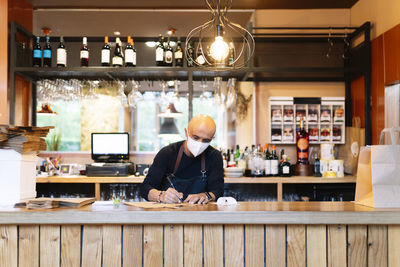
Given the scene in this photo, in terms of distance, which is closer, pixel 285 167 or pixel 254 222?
pixel 254 222

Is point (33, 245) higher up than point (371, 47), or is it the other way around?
point (371, 47)

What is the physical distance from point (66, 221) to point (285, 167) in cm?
282

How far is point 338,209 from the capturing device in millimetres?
2068

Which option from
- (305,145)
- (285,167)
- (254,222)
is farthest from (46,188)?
(254,222)

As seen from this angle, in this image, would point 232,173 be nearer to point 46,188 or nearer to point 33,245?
point 46,188

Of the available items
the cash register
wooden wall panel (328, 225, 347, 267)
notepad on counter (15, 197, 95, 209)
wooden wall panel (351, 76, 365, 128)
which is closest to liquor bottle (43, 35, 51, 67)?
the cash register

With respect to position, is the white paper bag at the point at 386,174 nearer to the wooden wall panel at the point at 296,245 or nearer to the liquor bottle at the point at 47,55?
the wooden wall panel at the point at 296,245

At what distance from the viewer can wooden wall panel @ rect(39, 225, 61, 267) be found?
80.6 inches

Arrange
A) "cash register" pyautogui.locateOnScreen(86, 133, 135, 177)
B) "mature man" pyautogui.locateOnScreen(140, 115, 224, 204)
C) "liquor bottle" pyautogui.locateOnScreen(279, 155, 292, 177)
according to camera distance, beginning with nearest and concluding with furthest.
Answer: "mature man" pyautogui.locateOnScreen(140, 115, 224, 204)
"liquor bottle" pyautogui.locateOnScreen(279, 155, 292, 177)
"cash register" pyautogui.locateOnScreen(86, 133, 135, 177)

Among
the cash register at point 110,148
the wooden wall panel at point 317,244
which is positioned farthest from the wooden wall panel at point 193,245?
the cash register at point 110,148

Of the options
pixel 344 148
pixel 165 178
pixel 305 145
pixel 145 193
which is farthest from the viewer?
pixel 344 148

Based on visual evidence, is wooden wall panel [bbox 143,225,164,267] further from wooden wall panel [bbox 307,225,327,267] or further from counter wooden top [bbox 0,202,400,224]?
wooden wall panel [bbox 307,225,327,267]

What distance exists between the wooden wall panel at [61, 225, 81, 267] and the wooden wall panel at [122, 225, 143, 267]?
0.23 meters

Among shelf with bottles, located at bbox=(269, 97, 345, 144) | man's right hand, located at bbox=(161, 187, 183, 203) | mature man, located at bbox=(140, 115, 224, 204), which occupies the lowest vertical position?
man's right hand, located at bbox=(161, 187, 183, 203)
